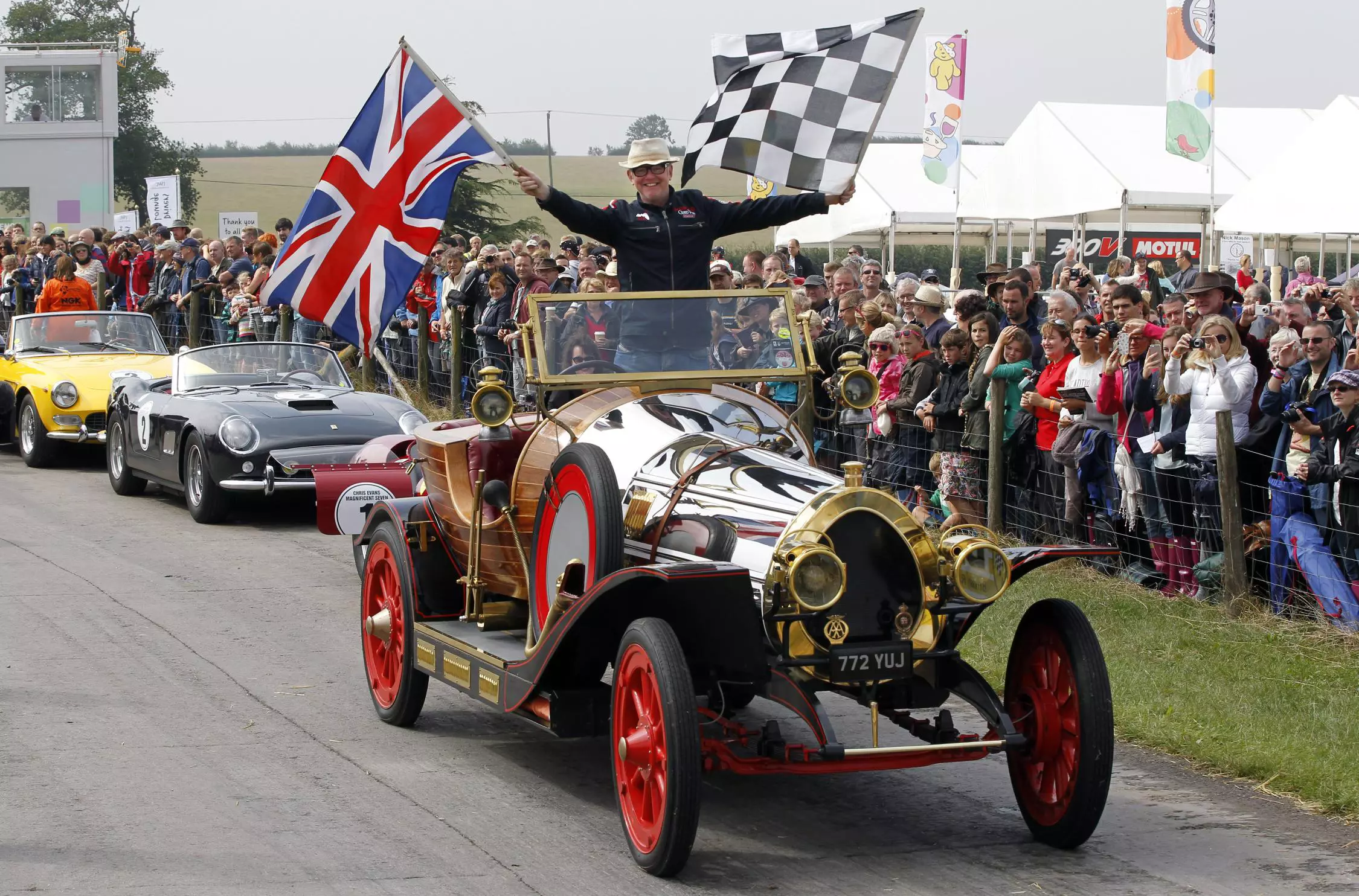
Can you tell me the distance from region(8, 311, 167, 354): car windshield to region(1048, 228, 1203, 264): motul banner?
51.2 feet

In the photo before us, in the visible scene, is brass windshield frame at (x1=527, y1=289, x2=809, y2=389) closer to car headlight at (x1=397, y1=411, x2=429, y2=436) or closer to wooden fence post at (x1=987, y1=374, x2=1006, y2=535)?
wooden fence post at (x1=987, y1=374, x2=1006, y2=535)

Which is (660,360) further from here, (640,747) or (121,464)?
(121,464)

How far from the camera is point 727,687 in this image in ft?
18.2

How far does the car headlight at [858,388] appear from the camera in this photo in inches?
245

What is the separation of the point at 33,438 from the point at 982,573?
12223 mm

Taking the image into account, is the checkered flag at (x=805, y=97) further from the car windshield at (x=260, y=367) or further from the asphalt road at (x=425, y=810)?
the car windshield at (x=260, y=367)

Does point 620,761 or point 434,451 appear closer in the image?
point 620,761

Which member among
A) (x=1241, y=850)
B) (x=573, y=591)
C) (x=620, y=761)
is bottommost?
(x=1241, y=850)

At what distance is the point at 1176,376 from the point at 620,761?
4707 millimetres

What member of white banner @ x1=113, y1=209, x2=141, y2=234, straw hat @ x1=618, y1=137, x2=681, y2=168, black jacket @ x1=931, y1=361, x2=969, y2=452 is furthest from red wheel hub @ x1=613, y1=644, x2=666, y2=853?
white banner @ x1=113, y1=209, x2=141, y2=234

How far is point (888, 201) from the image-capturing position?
1142 inches

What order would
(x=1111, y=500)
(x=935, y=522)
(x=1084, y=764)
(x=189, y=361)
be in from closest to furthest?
(x=1084, y=764)
(x=1111, y=500)
(x=935, y=522)
(x=189, y=361)

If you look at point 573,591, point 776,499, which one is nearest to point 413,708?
point 573,591

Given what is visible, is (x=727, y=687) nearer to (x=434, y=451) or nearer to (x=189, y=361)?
(x=434, y=451)
